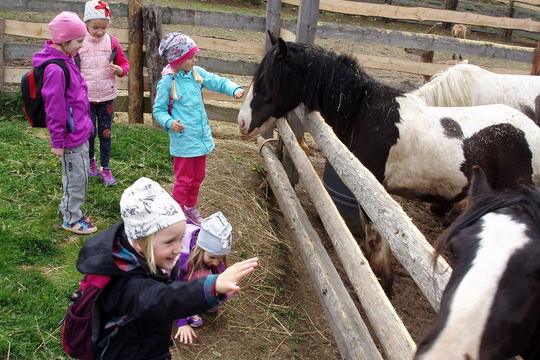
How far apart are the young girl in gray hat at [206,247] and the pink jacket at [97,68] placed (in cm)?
249

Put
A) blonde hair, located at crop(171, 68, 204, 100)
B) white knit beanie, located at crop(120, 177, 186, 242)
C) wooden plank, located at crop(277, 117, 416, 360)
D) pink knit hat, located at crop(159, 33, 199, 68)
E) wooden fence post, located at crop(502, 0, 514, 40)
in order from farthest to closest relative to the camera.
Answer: wooden fence post, located at crop(502, 0, 514, 40), blonde hair, located at crop(171, 68, 204, 100), pink knit hat, located at crop(159, 33, 199, 68), wooden plank, located at crop(277, 117, 416, 360), white knit beanie, located at crop(120, 177, 186, 242)

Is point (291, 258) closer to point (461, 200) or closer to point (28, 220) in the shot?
point (461, 200)

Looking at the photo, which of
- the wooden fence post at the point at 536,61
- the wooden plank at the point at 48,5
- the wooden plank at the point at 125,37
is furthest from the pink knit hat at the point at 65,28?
the wooden fence post at the point at 536,61

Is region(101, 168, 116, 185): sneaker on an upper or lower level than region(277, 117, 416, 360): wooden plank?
lower

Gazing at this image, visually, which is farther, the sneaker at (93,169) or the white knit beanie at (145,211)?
the sneaker at (93,169)

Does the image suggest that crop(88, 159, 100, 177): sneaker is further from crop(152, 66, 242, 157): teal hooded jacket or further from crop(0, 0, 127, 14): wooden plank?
crop(0, 0, 127, 14): wooden plank

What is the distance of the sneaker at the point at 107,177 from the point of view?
4.83m

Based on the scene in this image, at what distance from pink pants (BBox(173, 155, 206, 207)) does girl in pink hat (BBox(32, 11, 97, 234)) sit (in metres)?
0.71

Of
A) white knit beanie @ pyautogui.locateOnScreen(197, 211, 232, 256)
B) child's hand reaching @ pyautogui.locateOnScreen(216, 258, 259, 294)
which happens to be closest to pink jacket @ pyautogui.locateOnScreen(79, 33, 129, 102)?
white knit beanie @ pyautogui.locateOnScreen(197, 211, 232, 256)

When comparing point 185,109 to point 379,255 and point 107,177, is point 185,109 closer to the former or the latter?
point 107,177

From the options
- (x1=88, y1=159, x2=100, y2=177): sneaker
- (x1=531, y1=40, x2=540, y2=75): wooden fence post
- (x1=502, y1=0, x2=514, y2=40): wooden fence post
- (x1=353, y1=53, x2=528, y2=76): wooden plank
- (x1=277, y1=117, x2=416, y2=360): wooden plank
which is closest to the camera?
(x1=277, y1=117, x2=416, y2=360): wooden plank

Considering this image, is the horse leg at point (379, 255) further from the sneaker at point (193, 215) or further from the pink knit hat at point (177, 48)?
the pink knit hat at point (177, 48)

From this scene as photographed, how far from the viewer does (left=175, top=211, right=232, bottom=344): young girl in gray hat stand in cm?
252

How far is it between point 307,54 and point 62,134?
2039 millimetres
